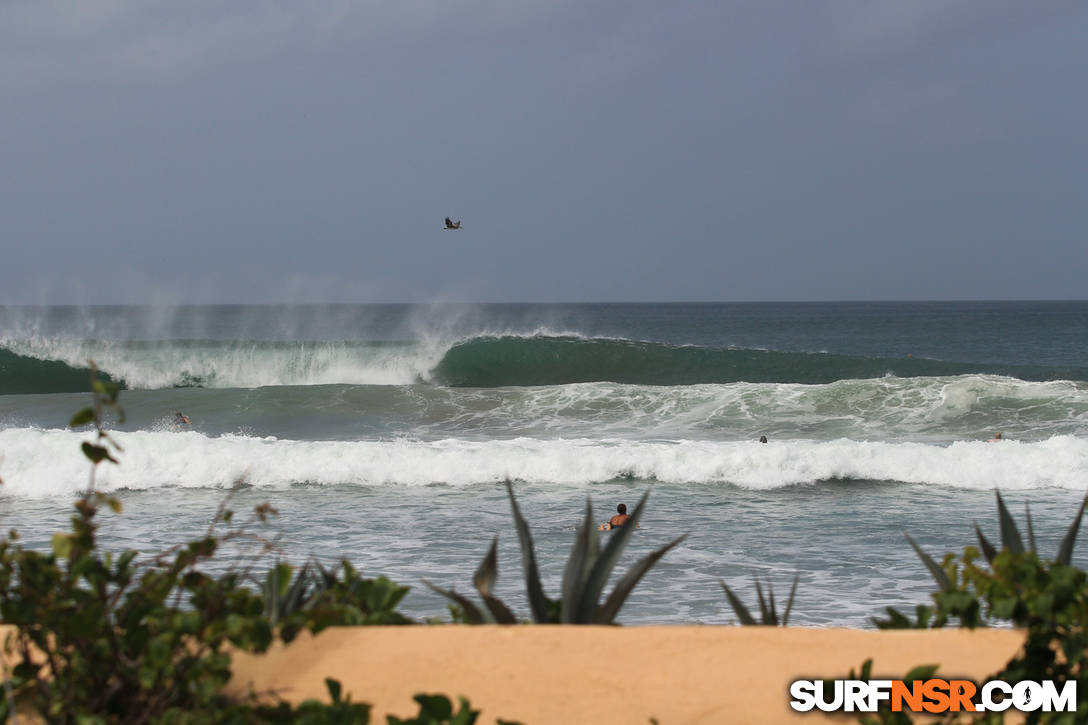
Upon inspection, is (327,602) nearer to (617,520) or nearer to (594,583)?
(594,583)

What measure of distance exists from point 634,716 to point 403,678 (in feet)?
2.59

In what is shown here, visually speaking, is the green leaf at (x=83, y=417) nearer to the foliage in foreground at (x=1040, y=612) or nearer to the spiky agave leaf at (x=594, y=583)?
the spiky agave leaf at (x=594, y=583)

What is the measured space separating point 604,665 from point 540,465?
465 inches

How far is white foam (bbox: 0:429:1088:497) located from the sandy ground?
10796mm

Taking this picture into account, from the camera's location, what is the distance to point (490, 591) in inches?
149

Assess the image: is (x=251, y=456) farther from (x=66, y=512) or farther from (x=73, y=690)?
(x=73, y=690)

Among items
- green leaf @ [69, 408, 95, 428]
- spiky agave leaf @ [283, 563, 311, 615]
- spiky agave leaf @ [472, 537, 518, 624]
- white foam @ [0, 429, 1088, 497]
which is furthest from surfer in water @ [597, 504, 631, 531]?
green leaf @ [69, 408, 95, 428]

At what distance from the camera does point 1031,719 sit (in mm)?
2855

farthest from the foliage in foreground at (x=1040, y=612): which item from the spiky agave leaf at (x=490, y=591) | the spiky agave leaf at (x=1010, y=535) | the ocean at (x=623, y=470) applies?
the ocean at (x=623, y=470)

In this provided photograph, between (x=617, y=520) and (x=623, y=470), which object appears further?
(x=623, y=470)

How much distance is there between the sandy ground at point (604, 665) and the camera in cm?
310

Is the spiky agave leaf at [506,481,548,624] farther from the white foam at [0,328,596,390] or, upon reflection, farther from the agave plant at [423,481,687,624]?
the white foam at [0,328,596,390]

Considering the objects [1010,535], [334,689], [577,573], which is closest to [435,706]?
[334,689]

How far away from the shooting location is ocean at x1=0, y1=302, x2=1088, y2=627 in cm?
922
